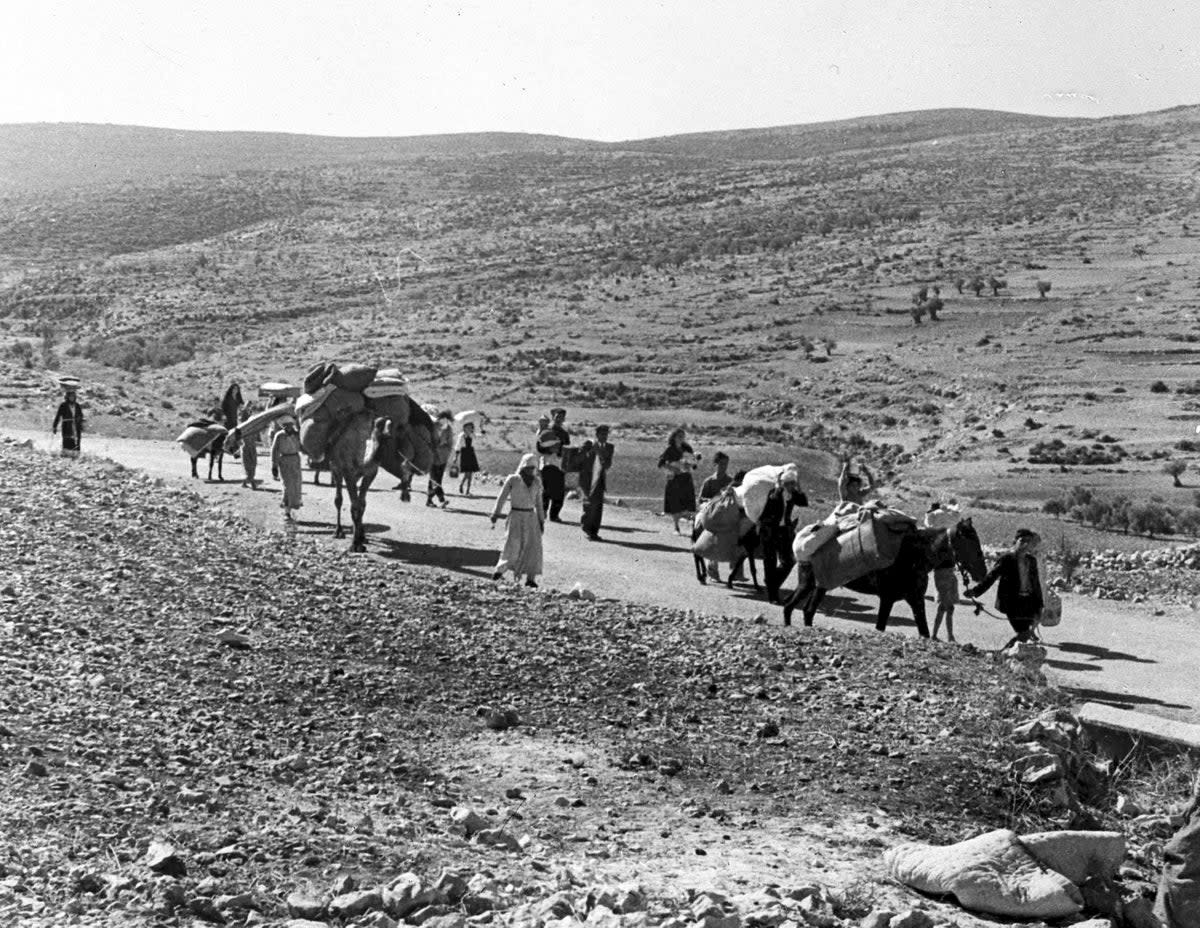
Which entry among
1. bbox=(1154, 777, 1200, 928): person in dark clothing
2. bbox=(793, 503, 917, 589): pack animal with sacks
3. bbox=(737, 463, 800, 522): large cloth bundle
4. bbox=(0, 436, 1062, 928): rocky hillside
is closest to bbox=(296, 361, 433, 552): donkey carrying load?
bbox=(0, 436, 1062, 928): rocky hillside

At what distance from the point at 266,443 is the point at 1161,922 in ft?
86.8

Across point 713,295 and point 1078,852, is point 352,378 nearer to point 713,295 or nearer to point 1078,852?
point 1078,852

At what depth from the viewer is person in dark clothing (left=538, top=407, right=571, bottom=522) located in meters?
21.3

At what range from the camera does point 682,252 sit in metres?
65.6

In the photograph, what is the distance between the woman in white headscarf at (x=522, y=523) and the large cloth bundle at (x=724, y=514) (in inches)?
106

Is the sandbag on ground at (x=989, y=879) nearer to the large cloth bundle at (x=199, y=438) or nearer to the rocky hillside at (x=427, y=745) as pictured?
the rocky hillside at (x=427, y=745)

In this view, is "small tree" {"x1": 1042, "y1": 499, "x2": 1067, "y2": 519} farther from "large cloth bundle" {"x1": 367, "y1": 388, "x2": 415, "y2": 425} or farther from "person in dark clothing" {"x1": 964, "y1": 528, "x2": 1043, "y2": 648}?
"large cloth bundle" {"x1": 367, "y1": 388, "x2": 415, "y2": 425}

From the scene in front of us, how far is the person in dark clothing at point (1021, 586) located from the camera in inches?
588

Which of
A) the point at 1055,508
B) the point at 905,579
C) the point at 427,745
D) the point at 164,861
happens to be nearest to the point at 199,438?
the point at 905,579

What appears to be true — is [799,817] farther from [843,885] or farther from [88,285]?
[88,285]

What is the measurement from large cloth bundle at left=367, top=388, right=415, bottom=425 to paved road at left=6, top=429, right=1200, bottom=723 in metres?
1.66

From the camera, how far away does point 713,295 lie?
5606 centimetres

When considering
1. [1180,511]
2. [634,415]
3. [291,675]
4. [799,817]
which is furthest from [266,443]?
[799,817]

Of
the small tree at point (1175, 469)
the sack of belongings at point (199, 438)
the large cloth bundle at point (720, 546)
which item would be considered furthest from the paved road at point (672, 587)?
the small tree at point (1175, 469)
